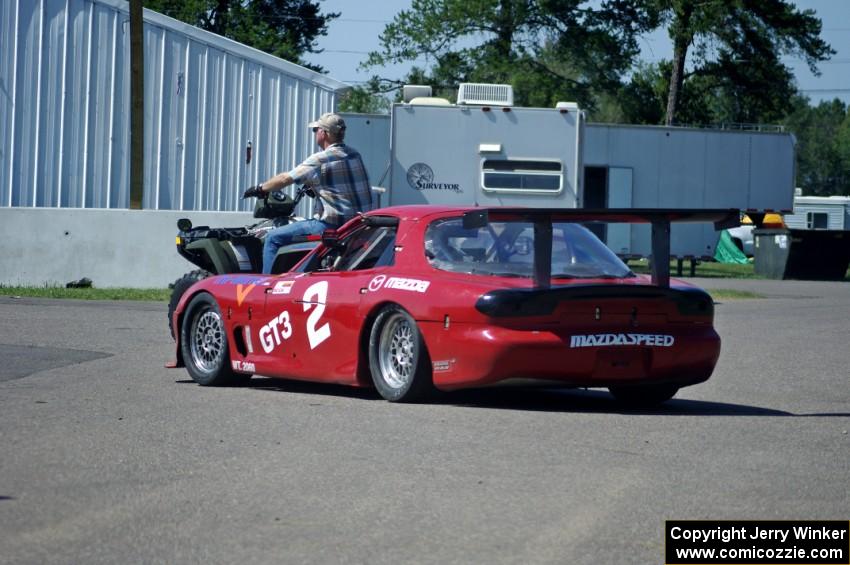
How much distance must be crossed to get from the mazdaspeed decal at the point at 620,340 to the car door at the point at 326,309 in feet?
4.96

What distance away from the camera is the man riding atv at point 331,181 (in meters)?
11.9

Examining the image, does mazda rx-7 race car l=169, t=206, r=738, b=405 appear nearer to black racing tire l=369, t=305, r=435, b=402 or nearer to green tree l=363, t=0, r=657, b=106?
black racing tire l=369, t=305, r=435, b=402

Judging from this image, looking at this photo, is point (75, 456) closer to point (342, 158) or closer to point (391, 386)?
point (391, 386)

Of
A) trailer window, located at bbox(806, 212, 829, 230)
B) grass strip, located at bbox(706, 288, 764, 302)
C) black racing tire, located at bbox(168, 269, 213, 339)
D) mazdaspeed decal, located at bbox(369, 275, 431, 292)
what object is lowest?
grass strip, located at bbox(706, 288, 764, 302)

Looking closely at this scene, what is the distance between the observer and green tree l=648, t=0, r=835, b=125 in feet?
163

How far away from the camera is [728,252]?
157ft

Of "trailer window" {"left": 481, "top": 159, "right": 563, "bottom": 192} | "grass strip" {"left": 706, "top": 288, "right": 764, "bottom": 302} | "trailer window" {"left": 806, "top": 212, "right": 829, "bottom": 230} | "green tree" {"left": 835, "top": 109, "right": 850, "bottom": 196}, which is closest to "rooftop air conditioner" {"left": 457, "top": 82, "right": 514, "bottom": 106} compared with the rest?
"trailer window" {"left": 481, "top": 159, "right": 563, "bottom": 192}

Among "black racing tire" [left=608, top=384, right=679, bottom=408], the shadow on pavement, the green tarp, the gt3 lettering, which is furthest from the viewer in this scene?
the green tarp

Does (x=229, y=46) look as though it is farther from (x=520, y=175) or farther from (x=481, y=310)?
(x=481, y=310)

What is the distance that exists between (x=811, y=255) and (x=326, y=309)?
2727 cm

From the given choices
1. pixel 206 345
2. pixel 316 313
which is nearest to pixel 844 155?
pixel 206 345

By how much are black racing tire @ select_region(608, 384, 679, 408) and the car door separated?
1708 millimetres

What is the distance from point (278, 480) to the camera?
646 cm

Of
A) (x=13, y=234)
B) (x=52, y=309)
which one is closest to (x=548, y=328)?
(x=52, y=309)
